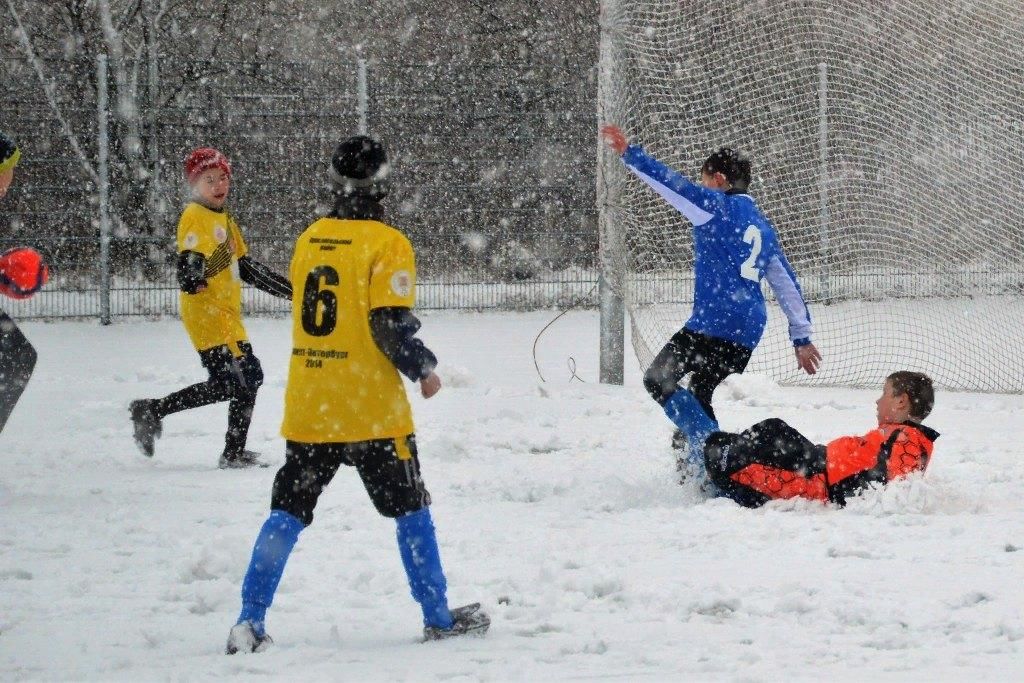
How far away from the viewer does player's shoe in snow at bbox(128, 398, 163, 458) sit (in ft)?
22.0

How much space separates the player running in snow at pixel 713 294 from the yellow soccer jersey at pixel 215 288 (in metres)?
2.01

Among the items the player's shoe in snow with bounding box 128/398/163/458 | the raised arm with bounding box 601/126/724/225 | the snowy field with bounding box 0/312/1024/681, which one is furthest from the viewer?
the player's shoe in snow with bounding box 128/398/163/458

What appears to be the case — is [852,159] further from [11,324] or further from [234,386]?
[11,324]

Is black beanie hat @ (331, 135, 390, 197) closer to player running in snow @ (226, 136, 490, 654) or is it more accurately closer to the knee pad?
player running in snow @ (226, 136, 490, 654)

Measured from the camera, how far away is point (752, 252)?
18.8ft

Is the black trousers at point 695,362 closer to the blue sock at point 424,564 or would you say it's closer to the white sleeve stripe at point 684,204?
the white sleeve stripe at point 684,204

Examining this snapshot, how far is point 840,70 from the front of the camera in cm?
1152

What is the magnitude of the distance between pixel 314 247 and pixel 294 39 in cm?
1816

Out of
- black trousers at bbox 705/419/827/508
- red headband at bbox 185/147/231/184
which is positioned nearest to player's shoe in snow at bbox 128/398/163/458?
red headband at bbox 185/147/231/184

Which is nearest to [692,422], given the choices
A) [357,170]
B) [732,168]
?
[732,168]

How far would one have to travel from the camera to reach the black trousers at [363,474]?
12.1ft

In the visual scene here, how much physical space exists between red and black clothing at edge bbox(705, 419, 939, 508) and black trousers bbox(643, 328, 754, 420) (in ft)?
1.51

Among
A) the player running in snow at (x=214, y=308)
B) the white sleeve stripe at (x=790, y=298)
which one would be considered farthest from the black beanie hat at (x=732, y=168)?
the player running in snow at (x=214, y=308)

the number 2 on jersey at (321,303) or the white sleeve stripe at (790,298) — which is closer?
the number 2 on jersey at (321,303)
